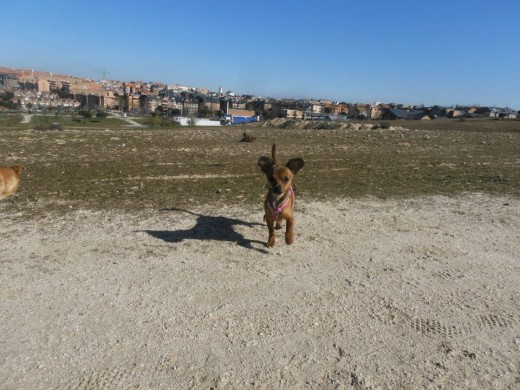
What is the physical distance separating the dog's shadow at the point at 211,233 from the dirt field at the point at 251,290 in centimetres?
3

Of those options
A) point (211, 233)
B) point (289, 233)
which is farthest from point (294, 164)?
point (211, 233)

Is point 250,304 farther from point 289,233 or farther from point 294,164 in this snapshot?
point 294,164

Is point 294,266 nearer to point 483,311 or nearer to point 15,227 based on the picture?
point 483,311

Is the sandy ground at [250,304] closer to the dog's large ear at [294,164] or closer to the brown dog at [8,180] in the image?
the brown dog at [8,180]

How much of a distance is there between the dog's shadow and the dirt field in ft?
0.10

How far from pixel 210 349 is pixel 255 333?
0.46 m

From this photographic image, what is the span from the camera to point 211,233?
5.97 m

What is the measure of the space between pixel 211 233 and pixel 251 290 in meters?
1.83

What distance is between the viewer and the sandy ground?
309 cm

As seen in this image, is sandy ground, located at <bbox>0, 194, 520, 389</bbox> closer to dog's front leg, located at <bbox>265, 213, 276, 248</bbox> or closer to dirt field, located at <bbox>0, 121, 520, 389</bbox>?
dirt field, located at <bbox>0, 121, 520, 389</bbox>

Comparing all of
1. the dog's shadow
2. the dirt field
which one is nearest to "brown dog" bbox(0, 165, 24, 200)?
the dirt field

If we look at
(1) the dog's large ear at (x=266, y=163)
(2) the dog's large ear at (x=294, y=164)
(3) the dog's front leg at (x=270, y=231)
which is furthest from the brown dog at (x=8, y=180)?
(2) the dog's large ear at (x=294, y=164)

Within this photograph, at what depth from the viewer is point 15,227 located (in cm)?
582

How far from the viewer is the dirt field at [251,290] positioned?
10.2ft
